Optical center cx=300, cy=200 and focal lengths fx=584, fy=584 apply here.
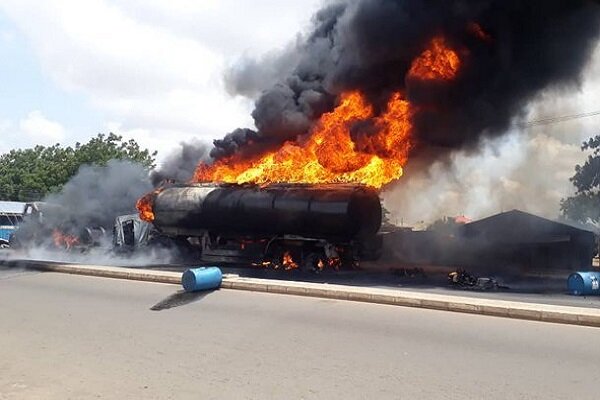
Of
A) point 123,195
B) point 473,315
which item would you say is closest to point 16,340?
point 473,315

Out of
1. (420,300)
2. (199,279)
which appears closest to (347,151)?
(199,279)

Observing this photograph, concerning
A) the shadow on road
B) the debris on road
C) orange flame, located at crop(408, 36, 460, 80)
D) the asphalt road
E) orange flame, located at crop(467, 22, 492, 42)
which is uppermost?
orange flame, located at crop(467, 22, 492, 42)

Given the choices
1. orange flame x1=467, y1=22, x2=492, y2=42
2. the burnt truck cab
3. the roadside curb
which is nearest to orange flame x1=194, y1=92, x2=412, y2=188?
orange flame x1=467, y1=22, x2=492, y2=42

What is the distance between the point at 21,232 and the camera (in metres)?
22.7

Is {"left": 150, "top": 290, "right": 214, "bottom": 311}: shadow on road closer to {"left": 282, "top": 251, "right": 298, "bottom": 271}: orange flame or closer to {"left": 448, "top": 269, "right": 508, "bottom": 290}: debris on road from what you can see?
{"left": 448, "top": 269, "right": 508, "bottom": 290}: debris on road

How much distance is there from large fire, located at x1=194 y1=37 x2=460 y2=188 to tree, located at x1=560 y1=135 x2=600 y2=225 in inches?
671

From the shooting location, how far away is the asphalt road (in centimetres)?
511

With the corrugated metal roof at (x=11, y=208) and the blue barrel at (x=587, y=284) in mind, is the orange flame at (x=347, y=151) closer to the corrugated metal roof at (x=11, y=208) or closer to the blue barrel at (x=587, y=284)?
the blue barrel at (x=587, y=284)

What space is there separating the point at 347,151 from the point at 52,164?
38477 mm

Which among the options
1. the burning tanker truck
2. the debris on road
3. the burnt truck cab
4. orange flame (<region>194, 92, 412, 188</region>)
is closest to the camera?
the debris on road

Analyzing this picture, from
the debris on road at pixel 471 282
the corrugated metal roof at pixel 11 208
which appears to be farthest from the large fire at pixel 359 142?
the corrugated metal roof at pixel 11 208

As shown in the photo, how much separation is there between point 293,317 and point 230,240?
964 cm

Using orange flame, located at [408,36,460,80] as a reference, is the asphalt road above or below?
below

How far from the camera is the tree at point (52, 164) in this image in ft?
152
